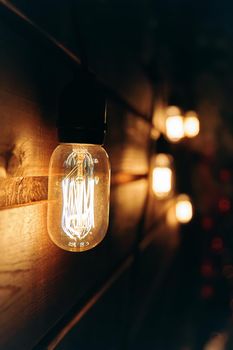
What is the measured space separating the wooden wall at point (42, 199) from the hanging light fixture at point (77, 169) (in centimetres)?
9

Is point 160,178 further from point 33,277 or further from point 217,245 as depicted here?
point 217,245

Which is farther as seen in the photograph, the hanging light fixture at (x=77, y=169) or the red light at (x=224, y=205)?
the red light at (x=224, y=205)

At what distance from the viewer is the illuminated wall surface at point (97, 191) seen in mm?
1303

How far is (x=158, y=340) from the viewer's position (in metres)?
4.61

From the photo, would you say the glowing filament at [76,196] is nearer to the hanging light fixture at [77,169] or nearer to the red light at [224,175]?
the hanging light fixture at [77,169]

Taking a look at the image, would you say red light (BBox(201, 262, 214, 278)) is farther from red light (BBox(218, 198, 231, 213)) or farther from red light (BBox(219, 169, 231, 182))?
red light (BBox(219, 169, 231, 182))

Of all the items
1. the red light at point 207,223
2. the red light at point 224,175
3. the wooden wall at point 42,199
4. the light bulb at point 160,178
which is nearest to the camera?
the wooden wall at point 42,199

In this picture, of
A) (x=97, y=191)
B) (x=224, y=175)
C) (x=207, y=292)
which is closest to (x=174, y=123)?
(x=207, y=292)

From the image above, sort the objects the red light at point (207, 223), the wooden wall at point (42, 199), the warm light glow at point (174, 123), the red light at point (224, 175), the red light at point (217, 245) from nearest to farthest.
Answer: the wooden wall at point (42, 199) → the warm light glow at point (174, 123) → the red light at point (217, 245) → the red light at point (207, 223) → the red light at point (224, 175)

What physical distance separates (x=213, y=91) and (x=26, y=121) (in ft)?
28.4

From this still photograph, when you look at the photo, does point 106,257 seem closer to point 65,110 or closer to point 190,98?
point 65,110

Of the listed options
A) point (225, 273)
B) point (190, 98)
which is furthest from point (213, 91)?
point (225, 273)

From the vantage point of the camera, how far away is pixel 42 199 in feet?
4.89

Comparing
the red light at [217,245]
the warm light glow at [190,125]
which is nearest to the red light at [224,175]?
the red light at [217,245]
